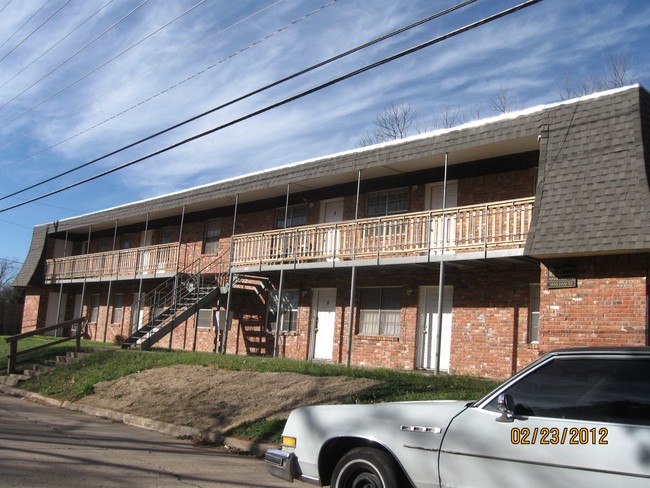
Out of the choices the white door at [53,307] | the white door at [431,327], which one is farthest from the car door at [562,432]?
the white door at [53,307]

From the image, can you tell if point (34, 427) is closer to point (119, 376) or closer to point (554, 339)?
point (119, 376)

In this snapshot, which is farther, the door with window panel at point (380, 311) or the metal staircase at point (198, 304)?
the metal staircase at point (198, 304)

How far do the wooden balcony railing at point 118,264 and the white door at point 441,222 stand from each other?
34.7ft

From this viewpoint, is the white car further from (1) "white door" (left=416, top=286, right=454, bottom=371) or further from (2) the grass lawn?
(1) "white door" (left=416, top=286, right=454, bottom=371)

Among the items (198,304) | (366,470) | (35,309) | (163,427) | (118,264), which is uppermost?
(118,264)

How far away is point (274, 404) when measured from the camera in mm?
11141

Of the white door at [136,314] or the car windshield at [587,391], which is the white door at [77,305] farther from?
the car windshield at [587,391]

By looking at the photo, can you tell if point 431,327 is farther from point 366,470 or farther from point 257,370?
point 366,470

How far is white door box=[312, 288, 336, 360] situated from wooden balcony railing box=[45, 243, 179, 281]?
660cm

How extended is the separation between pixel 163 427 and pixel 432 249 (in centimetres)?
753

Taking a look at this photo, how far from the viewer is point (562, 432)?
420cm

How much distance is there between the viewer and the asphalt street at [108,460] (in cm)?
712

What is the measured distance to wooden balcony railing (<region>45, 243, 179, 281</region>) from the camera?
24.9 m

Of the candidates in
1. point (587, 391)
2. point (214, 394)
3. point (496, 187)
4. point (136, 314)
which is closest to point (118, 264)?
point (136, 314)
